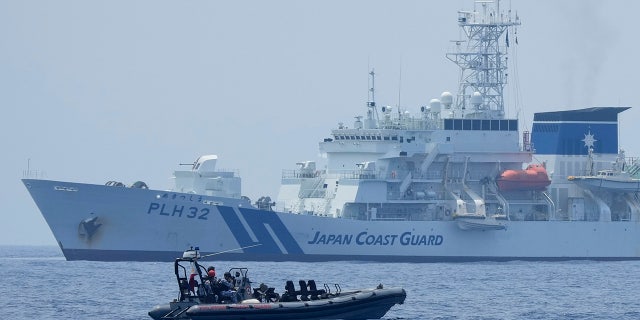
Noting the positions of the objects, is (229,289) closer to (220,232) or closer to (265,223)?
(220,232)

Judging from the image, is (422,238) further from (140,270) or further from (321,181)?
(140,270)

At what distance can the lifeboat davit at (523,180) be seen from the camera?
62406 millimetres

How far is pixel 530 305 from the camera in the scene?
42500 millimetres

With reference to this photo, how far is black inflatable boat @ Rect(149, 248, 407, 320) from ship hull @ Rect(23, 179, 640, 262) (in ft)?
72.3

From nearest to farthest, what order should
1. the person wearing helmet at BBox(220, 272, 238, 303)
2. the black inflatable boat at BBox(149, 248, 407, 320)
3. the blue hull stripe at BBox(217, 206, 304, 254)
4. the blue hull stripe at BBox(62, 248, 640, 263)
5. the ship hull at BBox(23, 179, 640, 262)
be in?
the black inflatable boat at BBox(149, 248, 407, 320)
the person wearing helmet at BBox(220, 272, 238, 303)
the ship hull at BBox(23, 179, 640, 262)
the blue hull stripe at BBox(217, 206, 304, 254)
the blue hull stripe at BBox(62, 248, 640, 263)

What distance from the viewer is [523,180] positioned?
62500 mm

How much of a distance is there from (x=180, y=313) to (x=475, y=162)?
3082cm

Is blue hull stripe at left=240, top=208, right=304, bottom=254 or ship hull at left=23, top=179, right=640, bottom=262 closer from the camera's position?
ship hull at left=23, top=179, right=640, bottom=262

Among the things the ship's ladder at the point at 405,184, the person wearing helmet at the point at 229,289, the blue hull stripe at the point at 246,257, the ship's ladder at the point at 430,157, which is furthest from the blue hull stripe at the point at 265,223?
the person wearing helmet at the point at 229,289

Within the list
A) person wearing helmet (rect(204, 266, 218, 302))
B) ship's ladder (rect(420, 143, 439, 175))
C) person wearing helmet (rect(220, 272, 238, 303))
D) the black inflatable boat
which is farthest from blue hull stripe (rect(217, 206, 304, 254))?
person wearing helmet (rect(204, 266, 218, 302))

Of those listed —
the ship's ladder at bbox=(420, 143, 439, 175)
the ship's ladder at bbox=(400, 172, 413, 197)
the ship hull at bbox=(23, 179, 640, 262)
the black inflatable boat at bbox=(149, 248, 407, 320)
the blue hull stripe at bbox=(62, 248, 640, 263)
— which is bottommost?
the black inflatable boat at bbox=(149, 248, 407, 320)

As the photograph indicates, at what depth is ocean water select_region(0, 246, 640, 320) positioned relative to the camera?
40281mm

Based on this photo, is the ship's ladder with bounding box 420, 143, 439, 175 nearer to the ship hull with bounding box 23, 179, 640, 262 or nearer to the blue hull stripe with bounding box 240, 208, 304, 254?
the ship hull with bounding box 23, 179, 640, 262

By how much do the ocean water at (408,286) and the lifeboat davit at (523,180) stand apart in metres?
3.11
